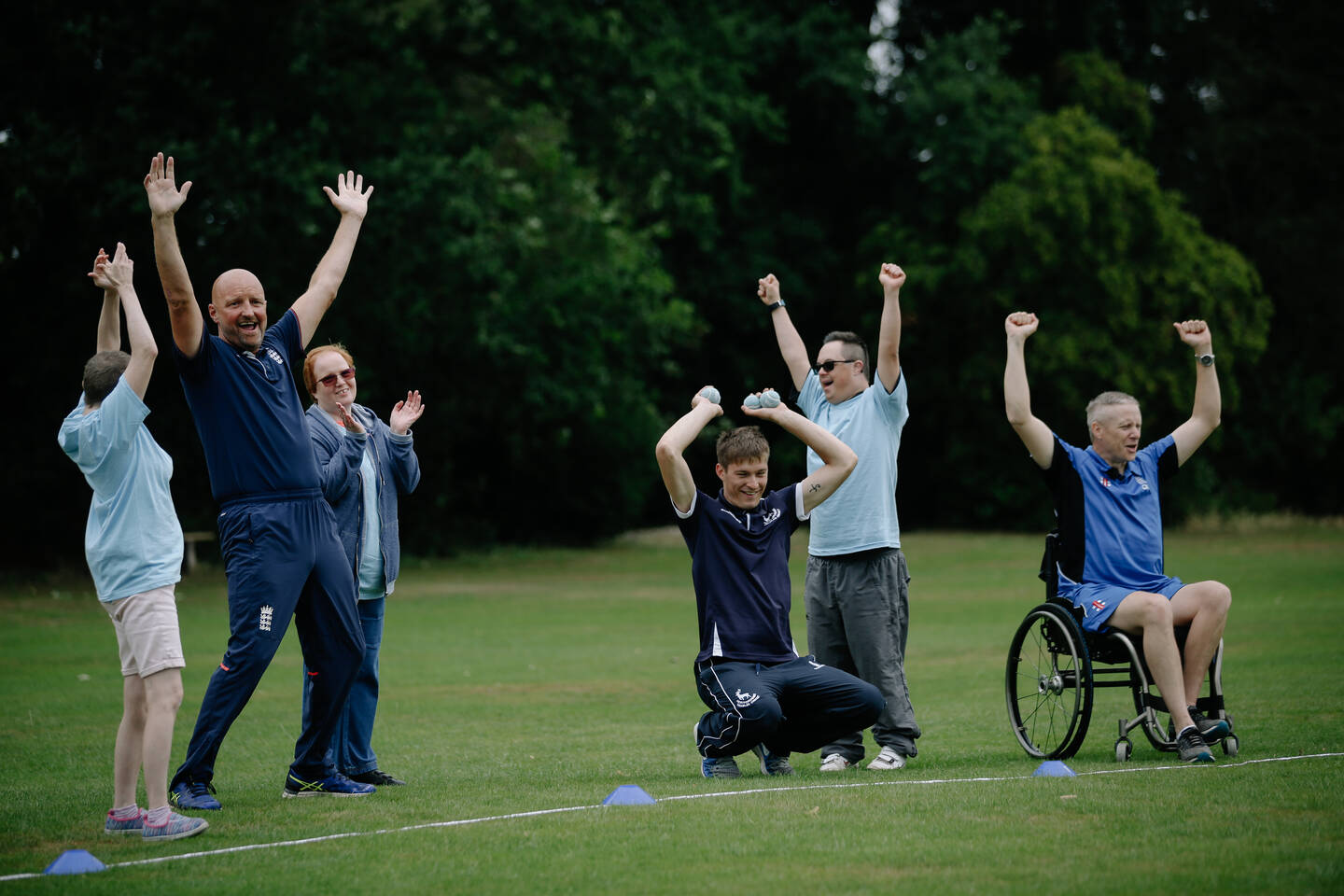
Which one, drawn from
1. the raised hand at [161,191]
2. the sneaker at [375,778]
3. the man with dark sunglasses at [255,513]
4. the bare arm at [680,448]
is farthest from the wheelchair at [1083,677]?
the raised hand at [161,191]

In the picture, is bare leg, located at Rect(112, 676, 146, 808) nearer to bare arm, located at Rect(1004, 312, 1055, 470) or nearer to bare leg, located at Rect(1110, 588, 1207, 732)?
bare arm, located at Rect(1004, 312, 1055, 470)

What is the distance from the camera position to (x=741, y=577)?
7.06m

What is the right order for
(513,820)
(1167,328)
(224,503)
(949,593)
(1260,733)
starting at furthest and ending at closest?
(1167,328)
(949,593)
(1260,733)
(224,503)
(513,820)

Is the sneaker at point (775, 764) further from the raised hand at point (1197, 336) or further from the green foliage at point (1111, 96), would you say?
the green foliage at point (1111, 96)

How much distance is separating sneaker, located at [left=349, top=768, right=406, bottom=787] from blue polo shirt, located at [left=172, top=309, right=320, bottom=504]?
1.72 metres

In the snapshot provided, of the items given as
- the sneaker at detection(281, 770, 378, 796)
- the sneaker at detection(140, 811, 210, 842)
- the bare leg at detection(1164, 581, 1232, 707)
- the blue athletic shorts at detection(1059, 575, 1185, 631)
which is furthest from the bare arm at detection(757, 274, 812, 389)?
the sneaker at detection(140, 811, 210, 842)

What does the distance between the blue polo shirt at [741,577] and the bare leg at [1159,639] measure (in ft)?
5.75

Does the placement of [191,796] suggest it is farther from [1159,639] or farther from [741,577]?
[1159,639]

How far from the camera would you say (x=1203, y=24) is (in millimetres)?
41969

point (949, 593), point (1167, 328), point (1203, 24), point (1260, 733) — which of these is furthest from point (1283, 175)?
point (1260, 733)

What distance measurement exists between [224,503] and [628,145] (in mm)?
23658

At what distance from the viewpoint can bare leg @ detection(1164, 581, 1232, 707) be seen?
7375 mm

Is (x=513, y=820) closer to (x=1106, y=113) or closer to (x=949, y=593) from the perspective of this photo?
(x=949, y=593)

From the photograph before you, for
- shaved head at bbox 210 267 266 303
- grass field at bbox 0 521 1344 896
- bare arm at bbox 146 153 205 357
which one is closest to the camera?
grass field at bbox 0 521 1344 896
